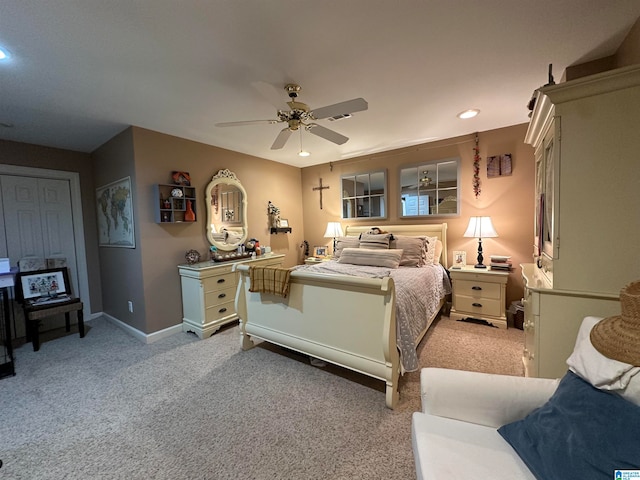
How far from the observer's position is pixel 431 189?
3.87 meters

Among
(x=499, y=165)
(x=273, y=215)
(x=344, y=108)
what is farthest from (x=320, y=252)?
(x=344, y=108)

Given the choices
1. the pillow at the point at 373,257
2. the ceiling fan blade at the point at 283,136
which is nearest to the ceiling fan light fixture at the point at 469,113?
the pillow at the point at 373,257

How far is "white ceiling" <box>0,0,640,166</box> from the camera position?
1.39 m

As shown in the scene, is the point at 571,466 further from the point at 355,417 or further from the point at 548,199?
the point at 548,199

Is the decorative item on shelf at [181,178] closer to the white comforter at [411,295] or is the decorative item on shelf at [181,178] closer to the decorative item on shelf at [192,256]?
the decorative item on shelf at [192,256]

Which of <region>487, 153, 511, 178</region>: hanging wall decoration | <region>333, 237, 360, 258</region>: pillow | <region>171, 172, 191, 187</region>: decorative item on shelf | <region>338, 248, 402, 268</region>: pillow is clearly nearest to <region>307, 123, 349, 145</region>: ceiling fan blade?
<region>338, 248, 402, 268</region>: pillow

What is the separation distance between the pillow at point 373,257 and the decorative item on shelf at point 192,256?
6.47 feet

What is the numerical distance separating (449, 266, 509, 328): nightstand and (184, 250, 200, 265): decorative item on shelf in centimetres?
339

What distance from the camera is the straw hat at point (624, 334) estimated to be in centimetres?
93

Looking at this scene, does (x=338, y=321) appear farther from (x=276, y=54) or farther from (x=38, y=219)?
(x=38, y=219)

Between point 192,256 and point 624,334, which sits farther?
point 192,256

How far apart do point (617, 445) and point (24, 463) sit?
9.18 ft

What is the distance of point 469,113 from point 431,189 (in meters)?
1.25

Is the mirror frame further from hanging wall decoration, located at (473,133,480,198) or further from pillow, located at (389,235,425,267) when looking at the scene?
hanging wall decoration, located at (473,133,480,198)
